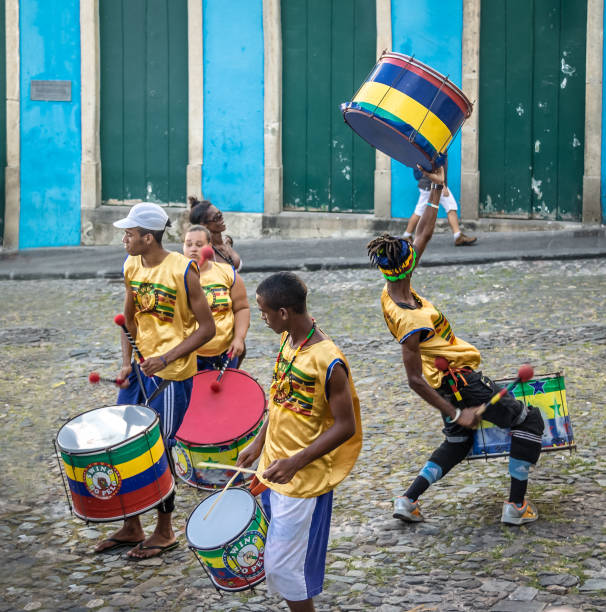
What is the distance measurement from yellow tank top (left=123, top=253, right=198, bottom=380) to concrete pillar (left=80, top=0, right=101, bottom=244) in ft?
34.9

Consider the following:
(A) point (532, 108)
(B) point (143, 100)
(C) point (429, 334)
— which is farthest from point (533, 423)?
(B) point (143, 100)

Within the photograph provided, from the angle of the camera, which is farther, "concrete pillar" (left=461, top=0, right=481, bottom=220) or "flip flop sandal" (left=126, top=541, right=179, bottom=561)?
"concrete pillar" (left=461, top=0, right=481, bottom=220)

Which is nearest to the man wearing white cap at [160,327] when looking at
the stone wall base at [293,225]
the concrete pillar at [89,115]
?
the stone wall base at [293,225]

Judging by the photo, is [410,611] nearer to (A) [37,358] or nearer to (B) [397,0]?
(A) [37,358]

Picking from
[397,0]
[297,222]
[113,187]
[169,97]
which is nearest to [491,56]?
[397,0]

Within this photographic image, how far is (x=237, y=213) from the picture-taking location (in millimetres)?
15172

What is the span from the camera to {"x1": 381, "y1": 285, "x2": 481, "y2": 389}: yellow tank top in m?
4.95

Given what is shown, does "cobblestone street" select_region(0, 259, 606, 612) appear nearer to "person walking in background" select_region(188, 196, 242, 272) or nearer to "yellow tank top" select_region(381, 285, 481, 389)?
"yellow tank top" select_region(381, 285, 481, 389)

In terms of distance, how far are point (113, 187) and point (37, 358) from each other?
7.41 meters

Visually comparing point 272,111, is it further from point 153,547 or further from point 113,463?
point 113,463

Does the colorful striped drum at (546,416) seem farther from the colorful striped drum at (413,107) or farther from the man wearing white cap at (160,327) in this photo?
the colorful striped drum at (413,107)

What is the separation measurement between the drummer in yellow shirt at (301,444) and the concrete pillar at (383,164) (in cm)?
1019

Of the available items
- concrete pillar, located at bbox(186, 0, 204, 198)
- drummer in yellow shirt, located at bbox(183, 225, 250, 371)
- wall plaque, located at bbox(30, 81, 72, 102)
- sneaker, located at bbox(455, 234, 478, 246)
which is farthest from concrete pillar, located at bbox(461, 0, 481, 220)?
drummer in yellow shirt, located at bbox(183, 225, 250, 371)

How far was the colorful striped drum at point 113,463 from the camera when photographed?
443 centimetres
